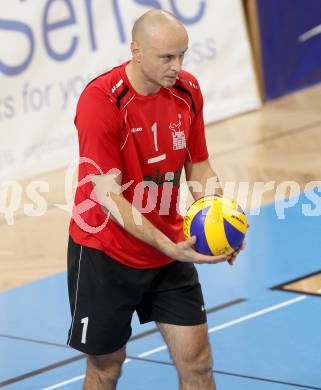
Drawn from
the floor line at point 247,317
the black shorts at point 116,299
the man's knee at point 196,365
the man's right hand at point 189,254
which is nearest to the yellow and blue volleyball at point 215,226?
the man's right hand at point 189,254

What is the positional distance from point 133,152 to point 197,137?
0.46 m

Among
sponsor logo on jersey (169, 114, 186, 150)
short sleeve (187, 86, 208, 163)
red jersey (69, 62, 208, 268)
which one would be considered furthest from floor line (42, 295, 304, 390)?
sponsor logo on jersey (169, 114, 186, 150)

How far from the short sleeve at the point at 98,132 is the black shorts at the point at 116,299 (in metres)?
0.48

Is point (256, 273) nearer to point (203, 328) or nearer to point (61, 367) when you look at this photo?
point (61, 367)

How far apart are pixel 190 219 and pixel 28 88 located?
19.7 feet

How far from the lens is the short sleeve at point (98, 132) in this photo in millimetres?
4570

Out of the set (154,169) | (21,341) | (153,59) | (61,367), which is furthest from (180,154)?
(21,341)

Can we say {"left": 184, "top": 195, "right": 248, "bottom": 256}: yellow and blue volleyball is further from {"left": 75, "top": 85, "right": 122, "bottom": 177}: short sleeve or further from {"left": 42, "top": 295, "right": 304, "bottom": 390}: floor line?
{"left": 42, "top": 295, "right": 304, "bottom": 390}: floor line

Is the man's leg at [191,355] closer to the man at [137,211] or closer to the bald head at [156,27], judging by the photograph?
the man at [137,211]

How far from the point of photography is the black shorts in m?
4.82

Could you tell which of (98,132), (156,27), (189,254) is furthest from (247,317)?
(156,27)

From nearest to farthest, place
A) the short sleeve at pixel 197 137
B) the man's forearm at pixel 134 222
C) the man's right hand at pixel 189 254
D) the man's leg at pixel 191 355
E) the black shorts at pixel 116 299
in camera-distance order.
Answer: the man's right hand at pixel 189 254 → the man's forearm at pixel 134 222 → the man's leg at pixel 191 355 → the black shorts at pixel 116 299 → the short sleeve at pixel 197 137

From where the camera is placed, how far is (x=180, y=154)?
4.83 meters

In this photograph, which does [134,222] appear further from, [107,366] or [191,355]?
[107,366]
